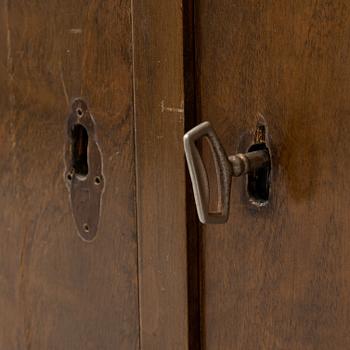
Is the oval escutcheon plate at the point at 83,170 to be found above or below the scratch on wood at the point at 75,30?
below

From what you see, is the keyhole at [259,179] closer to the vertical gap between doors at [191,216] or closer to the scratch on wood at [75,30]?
the vertical gap between doors at [191,216]

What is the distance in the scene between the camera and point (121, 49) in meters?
0.78

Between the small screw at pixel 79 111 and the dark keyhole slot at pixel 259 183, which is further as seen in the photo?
the small screw at pixel 79 111

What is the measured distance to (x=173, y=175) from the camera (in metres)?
0.74

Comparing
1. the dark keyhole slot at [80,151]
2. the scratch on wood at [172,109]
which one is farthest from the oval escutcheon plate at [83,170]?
the scratch on wood at [172,109]

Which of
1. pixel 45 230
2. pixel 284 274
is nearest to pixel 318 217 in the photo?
pixel 284 274

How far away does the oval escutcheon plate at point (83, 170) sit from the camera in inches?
32.7

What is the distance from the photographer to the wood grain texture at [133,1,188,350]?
0.73m

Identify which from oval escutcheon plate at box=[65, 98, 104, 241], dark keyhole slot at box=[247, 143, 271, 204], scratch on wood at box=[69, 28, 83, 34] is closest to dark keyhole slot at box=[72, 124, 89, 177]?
oval escutcheon plate at box=[65, 98, 104, 241]

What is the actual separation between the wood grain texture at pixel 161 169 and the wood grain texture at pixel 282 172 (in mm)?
24

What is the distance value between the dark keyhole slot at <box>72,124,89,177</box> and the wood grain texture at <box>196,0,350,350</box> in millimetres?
182

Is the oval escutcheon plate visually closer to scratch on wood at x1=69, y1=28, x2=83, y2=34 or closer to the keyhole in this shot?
scratch on wood at x1=69, y1=28, x2=83, y2=34

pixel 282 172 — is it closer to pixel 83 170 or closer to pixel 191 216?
pixel 191 216

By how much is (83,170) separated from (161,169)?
0.47 ft
